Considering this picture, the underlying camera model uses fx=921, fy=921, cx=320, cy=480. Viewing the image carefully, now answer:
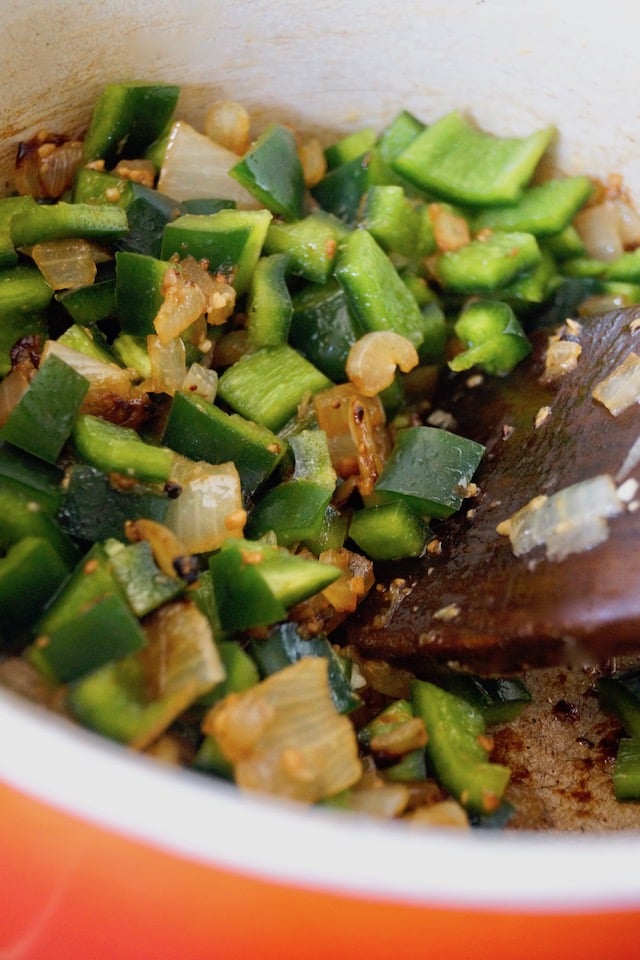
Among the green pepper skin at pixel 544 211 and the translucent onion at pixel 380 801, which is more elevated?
the green pepper skin at pixel 544 211

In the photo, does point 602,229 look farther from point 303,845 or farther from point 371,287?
point 303,845

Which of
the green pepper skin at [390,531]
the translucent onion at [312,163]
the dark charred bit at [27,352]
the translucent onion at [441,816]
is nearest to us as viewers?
the translucent onion at [441,816]

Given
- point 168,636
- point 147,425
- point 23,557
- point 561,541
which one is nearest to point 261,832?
point 168,636

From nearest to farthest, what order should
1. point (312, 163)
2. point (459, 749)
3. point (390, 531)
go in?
1. point (459, 749)
2. point (390, 531)
3. point (312, 163)

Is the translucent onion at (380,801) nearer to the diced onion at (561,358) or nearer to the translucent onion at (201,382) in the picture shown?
the translucent onion at (201,382)

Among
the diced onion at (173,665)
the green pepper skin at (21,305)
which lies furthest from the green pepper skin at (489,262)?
the diced onion at (173,665)

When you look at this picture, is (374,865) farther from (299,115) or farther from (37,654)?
(299,115)

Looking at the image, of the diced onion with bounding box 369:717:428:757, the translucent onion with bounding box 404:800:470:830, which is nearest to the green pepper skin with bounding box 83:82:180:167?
the diced onion with bounding box 369:717:428:757

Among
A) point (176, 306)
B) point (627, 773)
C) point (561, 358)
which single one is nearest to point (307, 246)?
point (176, 306)
